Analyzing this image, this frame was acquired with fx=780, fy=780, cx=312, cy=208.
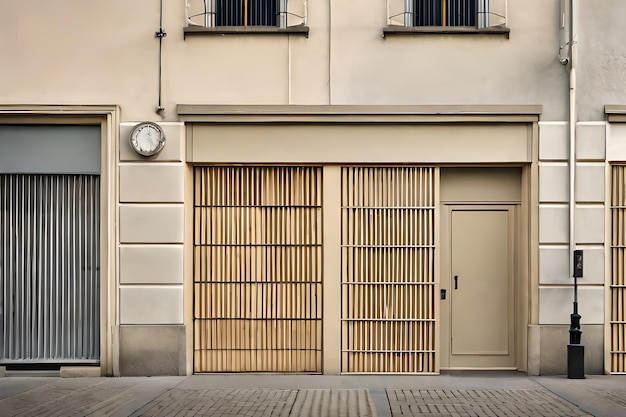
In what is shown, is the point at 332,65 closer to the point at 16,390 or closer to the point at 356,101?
the point at 356,101

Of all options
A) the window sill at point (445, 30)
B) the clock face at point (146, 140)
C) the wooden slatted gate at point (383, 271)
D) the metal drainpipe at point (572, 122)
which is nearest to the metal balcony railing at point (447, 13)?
the window sill at point (445, 30)

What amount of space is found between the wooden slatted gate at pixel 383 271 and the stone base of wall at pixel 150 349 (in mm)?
2432

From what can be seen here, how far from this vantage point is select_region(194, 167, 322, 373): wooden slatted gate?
37.7ft

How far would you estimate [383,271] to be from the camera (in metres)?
11.5

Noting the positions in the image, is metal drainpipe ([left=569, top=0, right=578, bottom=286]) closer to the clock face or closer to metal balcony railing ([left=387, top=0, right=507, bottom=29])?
metal balcony railing ([left=387, top=0, right=507, bottom=29])

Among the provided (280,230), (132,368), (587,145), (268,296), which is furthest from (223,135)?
(587,145)

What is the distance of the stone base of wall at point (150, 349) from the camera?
11.3m

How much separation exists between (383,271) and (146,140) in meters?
3.94

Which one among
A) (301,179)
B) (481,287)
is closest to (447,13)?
(301,179)

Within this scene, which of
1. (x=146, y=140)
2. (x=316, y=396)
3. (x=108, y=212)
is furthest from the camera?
(x=108, y=212)

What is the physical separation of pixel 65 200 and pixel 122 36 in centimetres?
257

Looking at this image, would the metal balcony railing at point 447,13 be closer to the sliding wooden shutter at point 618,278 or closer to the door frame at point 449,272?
the door frame at point 449,272

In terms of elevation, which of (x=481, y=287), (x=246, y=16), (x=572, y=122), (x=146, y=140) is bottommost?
(x=481, y=287)

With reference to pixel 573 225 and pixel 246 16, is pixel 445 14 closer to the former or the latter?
pixel 246 16
